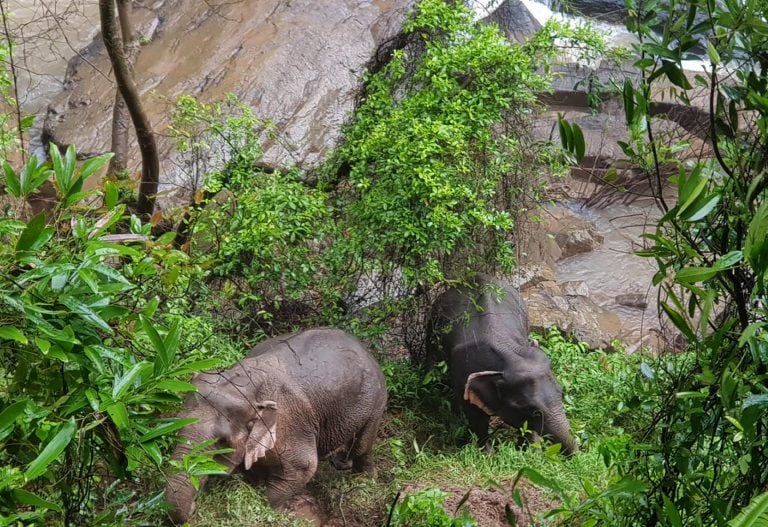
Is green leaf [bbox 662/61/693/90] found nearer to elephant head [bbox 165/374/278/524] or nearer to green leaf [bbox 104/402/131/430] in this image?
green leaf [bbox 104/402/131/430]

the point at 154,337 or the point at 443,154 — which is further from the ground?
the point at 154,337

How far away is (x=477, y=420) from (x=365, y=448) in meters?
1.18

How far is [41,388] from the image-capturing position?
2.62 m

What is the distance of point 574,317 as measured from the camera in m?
9.33

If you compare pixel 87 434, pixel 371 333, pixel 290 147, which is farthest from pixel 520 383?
pixel 87 434

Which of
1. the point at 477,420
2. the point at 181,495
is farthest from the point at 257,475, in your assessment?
the point at 477,420

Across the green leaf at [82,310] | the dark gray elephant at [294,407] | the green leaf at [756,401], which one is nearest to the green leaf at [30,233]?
the green leaf at [82,310]

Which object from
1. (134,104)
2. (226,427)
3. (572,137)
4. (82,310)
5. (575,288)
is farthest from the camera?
(575,288)

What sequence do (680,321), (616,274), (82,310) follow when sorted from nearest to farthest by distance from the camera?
(680,321) < (82,310) < (616,274)

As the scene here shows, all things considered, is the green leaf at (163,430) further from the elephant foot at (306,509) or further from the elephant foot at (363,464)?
the elephant foot at (363,464)

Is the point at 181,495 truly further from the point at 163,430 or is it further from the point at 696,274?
the point at 696,274

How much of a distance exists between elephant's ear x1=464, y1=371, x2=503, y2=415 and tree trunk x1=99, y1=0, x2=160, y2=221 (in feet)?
9.24

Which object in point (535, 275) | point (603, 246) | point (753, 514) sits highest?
point (753, 514)

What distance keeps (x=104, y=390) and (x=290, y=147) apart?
5611mm
